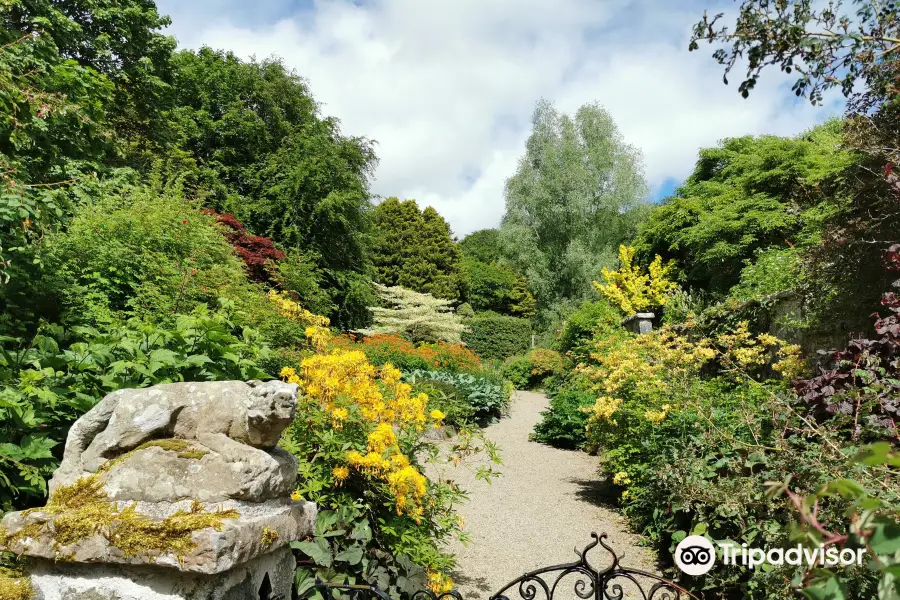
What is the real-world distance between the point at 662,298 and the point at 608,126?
40.1 ft

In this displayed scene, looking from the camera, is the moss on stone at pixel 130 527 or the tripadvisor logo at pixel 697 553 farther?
the tripadvisor logo at pixel 697 553

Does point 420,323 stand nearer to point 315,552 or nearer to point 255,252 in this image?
point 255,252

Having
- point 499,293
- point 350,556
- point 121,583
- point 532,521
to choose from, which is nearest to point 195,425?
point 121,583

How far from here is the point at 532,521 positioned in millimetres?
5656

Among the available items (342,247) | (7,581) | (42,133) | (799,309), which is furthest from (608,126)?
(7,581)

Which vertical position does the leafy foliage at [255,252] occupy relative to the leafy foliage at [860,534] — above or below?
above

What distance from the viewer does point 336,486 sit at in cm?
306

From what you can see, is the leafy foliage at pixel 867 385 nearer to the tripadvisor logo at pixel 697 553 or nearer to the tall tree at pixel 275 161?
the tripadvisor logo at pixel 697 553

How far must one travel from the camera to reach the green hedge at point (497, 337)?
24656mm

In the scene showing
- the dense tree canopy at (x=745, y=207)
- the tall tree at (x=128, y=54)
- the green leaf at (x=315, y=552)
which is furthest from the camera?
the tall tree at (x=128, y=54)

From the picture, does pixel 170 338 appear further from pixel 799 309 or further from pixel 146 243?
pixel 799 309

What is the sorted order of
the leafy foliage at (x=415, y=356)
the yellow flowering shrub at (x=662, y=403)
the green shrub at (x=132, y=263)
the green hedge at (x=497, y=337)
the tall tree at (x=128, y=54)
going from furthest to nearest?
the green hedge at (x=497, y=337)
the leafy foliage at (x=415, y=356)
the tall tree at (x=128, y=54)
the yellow flowering shrub at (x=662, y=403)
the green shrub at (x=132, y=263)

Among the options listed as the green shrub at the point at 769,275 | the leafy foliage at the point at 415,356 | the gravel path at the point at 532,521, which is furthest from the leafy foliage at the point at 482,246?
the gravel path at the point at 532,521

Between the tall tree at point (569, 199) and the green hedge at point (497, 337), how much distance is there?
122 inches
